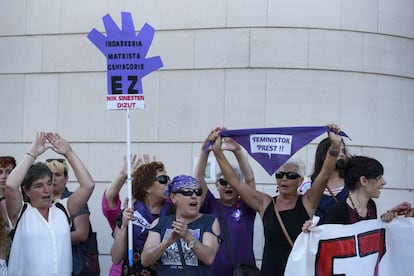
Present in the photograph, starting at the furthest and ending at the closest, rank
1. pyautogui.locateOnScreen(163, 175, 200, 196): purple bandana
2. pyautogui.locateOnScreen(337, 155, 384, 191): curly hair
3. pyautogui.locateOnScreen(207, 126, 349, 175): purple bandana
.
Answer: pyautogui.locateOnScreen(207, 126, 349, 175): purple bandana < pyautogui.locateOnScreen(163, 175, 200, 196): purple bandana < pyautogui.locateOnScreen(337, 155, 384, 191): curly hair

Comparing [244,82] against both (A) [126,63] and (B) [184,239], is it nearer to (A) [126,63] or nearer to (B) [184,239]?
(A) [126,63]

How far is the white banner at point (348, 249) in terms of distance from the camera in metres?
6.12

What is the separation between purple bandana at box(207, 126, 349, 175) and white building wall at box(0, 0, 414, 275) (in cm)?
Result: 217

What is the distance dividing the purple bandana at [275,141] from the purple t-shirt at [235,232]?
56 cm

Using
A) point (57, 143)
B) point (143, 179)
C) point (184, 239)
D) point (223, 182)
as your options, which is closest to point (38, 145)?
point (57, 143)

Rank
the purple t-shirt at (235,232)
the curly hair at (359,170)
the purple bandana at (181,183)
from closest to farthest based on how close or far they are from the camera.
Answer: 1. the curly hair at (359,170)
2. the purple bandana at (181,183)
3. the purple t-shirt at (235,232)

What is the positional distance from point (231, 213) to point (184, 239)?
3.49 feet

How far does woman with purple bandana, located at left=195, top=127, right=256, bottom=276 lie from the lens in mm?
7062

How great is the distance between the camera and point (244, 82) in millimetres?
9219

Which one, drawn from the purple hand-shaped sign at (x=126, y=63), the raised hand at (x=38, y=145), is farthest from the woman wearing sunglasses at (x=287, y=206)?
the raised hand at (x=38, y=145)

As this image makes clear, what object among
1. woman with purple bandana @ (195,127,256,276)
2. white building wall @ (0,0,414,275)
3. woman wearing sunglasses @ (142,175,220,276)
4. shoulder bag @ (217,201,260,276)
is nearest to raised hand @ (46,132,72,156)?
woman wearing sunglasses @ (142,175,220,276)

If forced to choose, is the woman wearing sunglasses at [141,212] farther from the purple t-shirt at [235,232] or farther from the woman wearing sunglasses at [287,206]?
the woman wearing sunglasses at [287,206]

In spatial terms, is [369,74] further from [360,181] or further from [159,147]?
[360,181]

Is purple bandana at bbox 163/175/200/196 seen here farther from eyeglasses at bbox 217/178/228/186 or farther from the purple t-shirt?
eyeglasses at bbox 217/178/228/186
